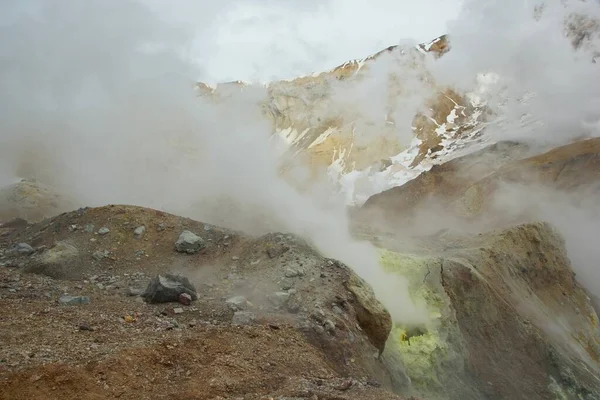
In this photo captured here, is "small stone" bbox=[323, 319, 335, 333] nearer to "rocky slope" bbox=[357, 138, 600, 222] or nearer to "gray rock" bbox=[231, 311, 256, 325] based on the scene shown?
"gray rock" bbox=[231, 311, 256, 325]

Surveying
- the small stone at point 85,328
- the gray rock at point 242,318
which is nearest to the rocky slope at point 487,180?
the gray rock at point 242,318

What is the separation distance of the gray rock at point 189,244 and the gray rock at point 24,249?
10.5 feet

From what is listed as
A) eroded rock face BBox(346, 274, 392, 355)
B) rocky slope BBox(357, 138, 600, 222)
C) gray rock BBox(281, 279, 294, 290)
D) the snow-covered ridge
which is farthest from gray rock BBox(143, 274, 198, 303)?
the snow-covered ridge

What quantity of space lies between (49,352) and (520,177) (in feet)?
145

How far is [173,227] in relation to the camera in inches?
482

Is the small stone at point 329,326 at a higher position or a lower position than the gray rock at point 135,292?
lower

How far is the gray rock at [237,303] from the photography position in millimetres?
8439

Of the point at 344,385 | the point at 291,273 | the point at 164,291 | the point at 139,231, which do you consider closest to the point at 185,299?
the point at 164,291

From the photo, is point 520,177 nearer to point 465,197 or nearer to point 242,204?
point 465,197

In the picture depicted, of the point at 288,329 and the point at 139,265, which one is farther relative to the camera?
the point at 139,265

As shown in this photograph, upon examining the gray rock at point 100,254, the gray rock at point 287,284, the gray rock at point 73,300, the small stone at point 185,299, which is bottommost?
the gray rock at point 73,300

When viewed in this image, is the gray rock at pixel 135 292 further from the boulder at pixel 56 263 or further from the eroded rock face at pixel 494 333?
the eroded rock face at pixel 494 333

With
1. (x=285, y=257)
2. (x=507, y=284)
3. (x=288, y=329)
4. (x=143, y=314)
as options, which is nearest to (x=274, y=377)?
(x=288, y=329)

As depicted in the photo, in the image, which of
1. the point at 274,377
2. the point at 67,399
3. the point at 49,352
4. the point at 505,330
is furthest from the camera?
the point at 505,330
